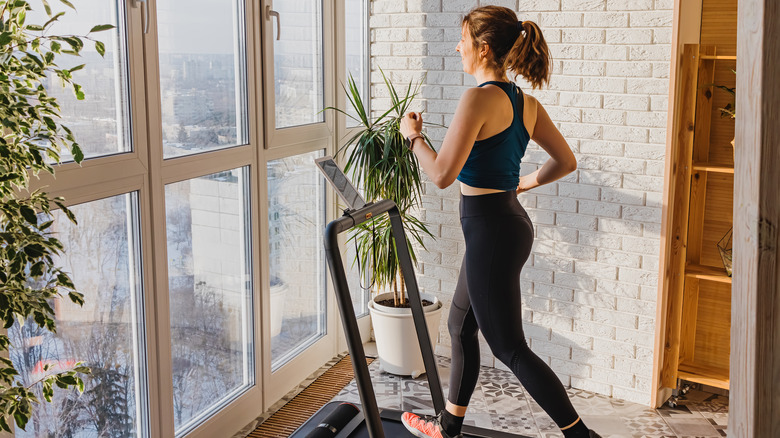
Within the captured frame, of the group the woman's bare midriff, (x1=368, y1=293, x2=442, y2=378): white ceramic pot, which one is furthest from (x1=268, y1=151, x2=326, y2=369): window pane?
the woman's bare midriff

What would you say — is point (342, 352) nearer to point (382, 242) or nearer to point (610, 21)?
point (382, 242)

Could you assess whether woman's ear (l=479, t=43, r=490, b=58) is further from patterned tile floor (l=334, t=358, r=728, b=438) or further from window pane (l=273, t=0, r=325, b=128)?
patterned tile floor (l=334, t=358, r=728, b=438)

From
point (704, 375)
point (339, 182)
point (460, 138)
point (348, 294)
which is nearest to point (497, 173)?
point (460, 138)

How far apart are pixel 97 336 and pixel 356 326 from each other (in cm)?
82

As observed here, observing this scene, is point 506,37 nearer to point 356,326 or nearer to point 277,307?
point 356,326

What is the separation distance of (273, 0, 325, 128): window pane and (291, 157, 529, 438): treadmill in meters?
0.92

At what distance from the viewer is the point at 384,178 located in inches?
131

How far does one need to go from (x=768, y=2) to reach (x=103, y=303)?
6.68 feet

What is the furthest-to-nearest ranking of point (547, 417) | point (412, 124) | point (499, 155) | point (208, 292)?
point (547, 417) → point (208, 292) → point (412, 124) → point (499, 155)

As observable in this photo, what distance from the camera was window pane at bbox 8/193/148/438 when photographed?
212cm

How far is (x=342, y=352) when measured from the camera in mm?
3875

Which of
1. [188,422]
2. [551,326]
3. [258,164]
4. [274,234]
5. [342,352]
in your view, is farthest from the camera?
[342,352]

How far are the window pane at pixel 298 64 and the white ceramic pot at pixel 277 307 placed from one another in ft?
2.37

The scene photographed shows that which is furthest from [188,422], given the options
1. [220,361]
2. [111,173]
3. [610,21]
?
[610,21]
